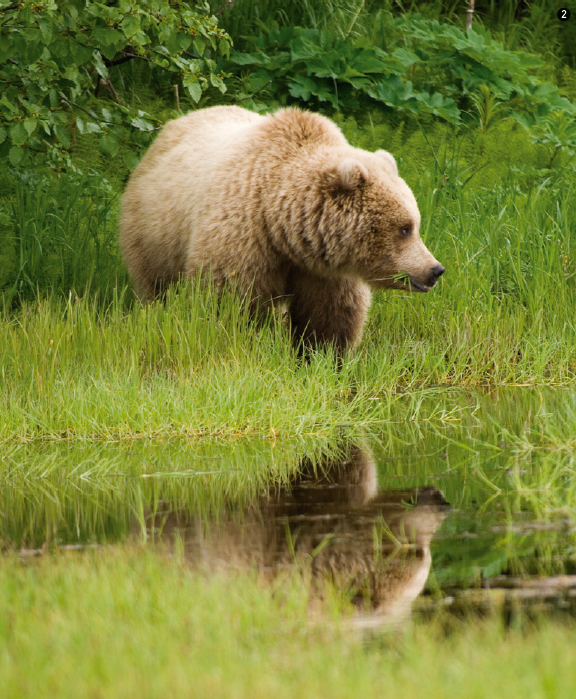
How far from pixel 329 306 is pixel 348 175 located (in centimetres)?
105

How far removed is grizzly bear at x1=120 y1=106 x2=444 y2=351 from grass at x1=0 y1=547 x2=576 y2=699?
13.0ft

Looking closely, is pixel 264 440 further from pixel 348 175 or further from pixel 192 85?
pixel 192 85

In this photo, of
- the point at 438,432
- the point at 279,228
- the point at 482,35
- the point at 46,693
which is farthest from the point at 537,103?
the point at 46,693

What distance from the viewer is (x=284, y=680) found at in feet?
8.01

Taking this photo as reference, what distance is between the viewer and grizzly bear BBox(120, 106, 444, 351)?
688 centimetres

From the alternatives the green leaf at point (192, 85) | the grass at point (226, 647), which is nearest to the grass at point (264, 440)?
the grass at point (226, 647)

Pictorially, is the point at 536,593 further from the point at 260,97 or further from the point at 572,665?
the point at 260,97

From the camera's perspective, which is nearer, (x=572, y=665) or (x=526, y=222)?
(x=572, y=665)

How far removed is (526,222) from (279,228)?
2.67 m

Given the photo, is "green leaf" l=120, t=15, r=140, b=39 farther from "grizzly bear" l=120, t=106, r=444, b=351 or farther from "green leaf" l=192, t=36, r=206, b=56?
"grizzly bear" l=120, t=106, r=444, b=351

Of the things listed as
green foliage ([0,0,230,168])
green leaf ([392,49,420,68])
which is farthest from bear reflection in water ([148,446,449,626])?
green leaf ([392,49,420,68])

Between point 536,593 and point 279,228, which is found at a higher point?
point 279,228

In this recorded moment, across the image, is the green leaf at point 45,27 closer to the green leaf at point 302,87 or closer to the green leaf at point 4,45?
the green leaf at point 4,45

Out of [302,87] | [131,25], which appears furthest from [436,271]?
[302,87]
